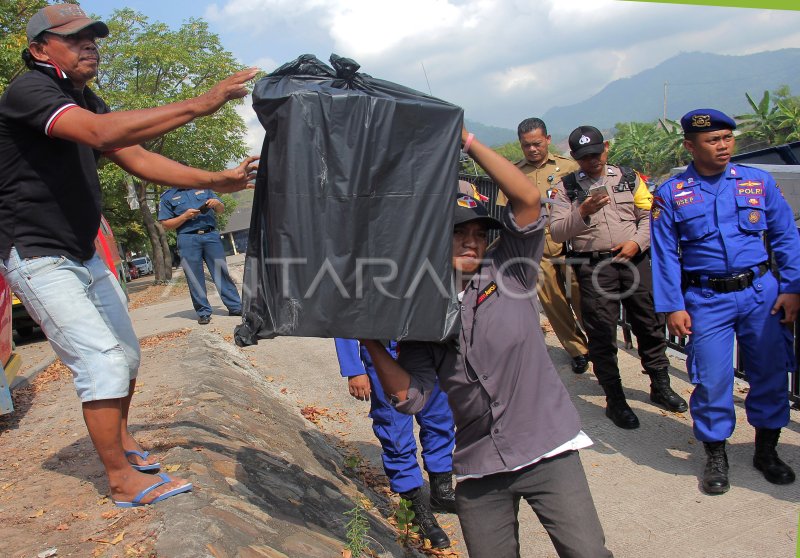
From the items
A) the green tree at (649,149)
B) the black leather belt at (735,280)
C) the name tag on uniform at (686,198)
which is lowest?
the green tree at (649,149)

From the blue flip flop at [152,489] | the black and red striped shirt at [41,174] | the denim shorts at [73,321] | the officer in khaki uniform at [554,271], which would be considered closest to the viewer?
the black and red striped shirt at [41,174]

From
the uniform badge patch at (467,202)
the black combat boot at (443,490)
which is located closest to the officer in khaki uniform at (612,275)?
the black combat boot at (443,490)

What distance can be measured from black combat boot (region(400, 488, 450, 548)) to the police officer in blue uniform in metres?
1.77

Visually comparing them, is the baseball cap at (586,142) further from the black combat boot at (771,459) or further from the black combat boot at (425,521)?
the black combat boot at (425,521)

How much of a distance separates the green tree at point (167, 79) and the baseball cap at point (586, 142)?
22454 mm

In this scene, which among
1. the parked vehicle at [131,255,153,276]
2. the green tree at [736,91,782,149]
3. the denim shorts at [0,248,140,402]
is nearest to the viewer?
the denim shorts at [0,248,140,402]

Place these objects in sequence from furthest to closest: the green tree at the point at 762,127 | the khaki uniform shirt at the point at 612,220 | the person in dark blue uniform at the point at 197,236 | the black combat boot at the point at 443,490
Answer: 1. the green tree at the point at 762,127
2. the person in dark blue uniform at the point at 197,236
3. the khaki uniform shirt at the point at 612,220
4. the black combat boot at the point at 443,490

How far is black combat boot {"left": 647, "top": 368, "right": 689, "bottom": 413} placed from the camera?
5.77 meters

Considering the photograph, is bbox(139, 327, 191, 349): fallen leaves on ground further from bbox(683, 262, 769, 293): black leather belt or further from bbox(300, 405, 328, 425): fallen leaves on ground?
bbox(683, 262, 769, 293): black leather belt

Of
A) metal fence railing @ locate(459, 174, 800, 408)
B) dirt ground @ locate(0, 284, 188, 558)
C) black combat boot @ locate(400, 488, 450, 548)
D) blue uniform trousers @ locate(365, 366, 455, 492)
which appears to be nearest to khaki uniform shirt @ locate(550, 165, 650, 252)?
metal fence railing @ locate(459, 174, 800, 408)

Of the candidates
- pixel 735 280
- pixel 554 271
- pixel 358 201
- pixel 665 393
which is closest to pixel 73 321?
pixel 358 201

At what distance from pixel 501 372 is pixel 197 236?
765cm

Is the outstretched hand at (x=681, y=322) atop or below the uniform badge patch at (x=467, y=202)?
below

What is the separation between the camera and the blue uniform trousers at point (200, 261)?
31.5 ft
